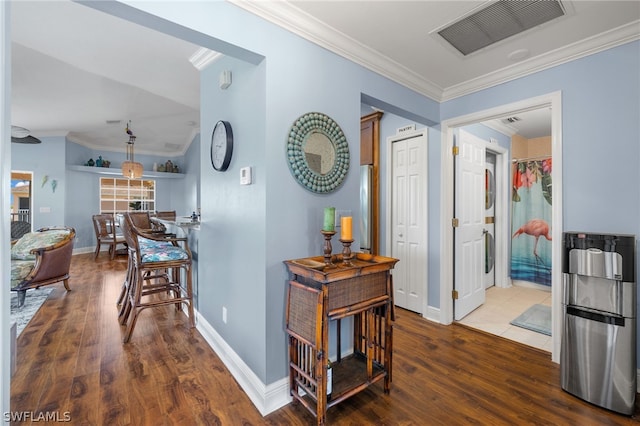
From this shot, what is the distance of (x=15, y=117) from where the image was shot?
5129mm

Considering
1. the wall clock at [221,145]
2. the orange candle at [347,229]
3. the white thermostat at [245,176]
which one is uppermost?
the wall clock at [221,145]

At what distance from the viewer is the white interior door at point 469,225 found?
3.06 metres

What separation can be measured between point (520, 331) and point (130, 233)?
153 inches

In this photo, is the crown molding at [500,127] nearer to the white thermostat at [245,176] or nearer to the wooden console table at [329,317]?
the wooden console table at [329,317]

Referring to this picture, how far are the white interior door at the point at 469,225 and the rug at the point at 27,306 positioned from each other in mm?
4403

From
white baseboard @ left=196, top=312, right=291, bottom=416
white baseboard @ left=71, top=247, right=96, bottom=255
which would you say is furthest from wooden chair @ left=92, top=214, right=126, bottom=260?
white baseboard @ left=196, top=312, right=291, bottom=416

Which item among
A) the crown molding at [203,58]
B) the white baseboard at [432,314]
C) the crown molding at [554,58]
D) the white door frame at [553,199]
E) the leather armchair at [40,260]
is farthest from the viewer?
the leather armchair at [40,260]

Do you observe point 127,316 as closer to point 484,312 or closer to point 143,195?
point 484,312

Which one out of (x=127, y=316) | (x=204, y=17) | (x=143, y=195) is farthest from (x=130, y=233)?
(x=143, y=195)

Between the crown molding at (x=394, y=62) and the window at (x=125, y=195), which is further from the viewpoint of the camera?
the window at (x=125, y=195)

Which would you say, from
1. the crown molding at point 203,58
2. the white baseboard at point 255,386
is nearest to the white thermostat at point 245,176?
the crown molding at point 203,58

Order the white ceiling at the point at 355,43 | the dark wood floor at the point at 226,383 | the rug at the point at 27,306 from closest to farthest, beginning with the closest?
1. the dark wood floor at the point at 226,383
2. the white ceiling at the point at 355,43
3. the rug at the point at 27,306

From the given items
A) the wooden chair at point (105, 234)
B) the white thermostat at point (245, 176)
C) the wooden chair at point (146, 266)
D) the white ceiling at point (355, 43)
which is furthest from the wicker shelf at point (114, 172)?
the white thermostat at point (245, 176)

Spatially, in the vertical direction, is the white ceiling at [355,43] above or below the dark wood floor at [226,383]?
above
